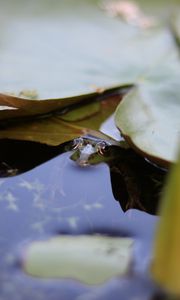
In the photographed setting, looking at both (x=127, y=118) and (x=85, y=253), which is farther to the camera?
(x=127, y=118)

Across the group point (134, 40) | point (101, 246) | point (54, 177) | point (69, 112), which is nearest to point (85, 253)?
point (101, 246)

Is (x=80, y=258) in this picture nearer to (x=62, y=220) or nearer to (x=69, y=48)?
(x=62, y=220)

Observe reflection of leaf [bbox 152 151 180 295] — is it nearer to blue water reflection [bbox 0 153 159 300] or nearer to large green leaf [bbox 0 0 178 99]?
blue water reflection [bbox 0 153 159 300]

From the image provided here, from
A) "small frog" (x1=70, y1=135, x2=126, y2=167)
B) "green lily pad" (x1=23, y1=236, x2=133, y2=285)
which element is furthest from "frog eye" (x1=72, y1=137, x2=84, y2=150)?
"green lily pad" (x1=23, y1=236, x2=133, y2=285)

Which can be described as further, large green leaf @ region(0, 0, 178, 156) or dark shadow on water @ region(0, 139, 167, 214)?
large green leaf @ region(0, 0, 178, 156)

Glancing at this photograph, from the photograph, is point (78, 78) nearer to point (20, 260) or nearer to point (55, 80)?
point (55, 80)

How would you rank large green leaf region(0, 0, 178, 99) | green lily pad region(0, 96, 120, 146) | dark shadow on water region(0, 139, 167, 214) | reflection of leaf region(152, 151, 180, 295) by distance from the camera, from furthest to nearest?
large green leaf region(0, 0, 178, 99)
green lily pad region(0, 96, 120, 146)
dark shadow on water region(0, 139, 167, 214)
reflection of leaf region(152, 151, 180, 295)

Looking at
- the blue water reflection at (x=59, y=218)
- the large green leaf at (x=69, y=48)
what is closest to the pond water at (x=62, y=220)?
the blue water reflection at (x=59, y=218)
